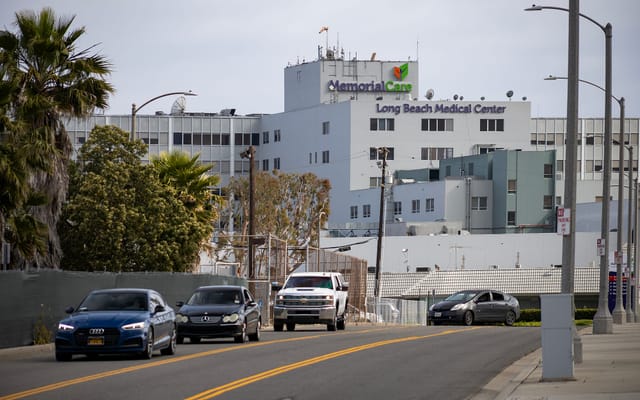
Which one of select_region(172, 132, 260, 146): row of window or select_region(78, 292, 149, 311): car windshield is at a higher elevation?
select_region(172, 132, 260, 146): row of window

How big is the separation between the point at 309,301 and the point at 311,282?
1.20 metres

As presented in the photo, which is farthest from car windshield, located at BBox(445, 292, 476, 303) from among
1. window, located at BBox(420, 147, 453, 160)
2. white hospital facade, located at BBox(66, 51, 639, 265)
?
window, located at BBox(420, 147, 453, 160)

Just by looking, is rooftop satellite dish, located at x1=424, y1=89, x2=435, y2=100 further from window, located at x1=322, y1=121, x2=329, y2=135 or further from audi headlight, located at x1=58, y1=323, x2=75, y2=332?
audi headlight, located at x1=58, y1=323, x2=75, y2=332

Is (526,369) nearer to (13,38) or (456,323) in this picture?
(13,38)

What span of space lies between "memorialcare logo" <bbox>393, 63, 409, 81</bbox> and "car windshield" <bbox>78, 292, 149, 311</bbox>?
11086 centimetres

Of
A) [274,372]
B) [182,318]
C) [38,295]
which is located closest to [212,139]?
[182,318]

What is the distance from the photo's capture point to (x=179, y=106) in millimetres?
138500

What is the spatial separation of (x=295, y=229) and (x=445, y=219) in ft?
66.8

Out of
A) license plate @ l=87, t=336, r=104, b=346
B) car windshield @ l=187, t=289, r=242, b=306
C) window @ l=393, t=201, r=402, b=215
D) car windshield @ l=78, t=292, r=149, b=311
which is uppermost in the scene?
window @ l=393, t=201, r=402, b=215

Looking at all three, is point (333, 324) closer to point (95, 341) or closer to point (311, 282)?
point (311, 282)

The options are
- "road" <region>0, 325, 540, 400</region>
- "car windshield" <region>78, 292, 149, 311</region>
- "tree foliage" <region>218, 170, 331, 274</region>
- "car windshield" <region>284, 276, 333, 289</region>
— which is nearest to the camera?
"road" <region>0, 325, 540, 400</region>

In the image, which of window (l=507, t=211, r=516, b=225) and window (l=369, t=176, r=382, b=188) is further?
window (l=369, t=176, r=382, b=188)

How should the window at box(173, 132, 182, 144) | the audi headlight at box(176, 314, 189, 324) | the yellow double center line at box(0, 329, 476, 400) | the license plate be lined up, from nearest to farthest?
1. the yellow double center line at box(0, 329, 476, 400)
2. the license plate
3. the audi headlight at box(176, 314, 189, 324)
4. the window at box(173, 132, 182, 144)

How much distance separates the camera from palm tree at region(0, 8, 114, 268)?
3578cm
